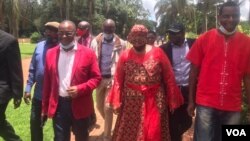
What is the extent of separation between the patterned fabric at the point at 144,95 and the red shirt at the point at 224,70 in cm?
63

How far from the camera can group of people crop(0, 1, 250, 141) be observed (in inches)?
175

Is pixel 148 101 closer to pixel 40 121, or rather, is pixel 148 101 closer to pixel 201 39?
pixel 201 39

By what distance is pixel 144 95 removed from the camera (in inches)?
198

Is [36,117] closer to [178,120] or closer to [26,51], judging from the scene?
[178,120]

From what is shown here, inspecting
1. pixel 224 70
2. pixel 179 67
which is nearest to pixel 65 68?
pixel 179 67

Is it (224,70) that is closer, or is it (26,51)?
A: (224,70)

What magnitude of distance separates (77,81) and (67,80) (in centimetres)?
12

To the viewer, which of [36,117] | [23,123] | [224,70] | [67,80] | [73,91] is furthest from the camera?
[23,123]

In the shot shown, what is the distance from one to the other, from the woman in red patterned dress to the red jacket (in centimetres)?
31

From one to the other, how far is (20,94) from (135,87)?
57.5 inches

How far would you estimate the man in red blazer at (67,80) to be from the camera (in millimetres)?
5107

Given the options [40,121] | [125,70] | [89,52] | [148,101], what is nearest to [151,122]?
[148,101]

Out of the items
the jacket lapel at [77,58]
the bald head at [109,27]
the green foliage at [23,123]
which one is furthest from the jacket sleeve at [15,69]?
the bald head at [109,27]

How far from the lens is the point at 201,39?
463cm
